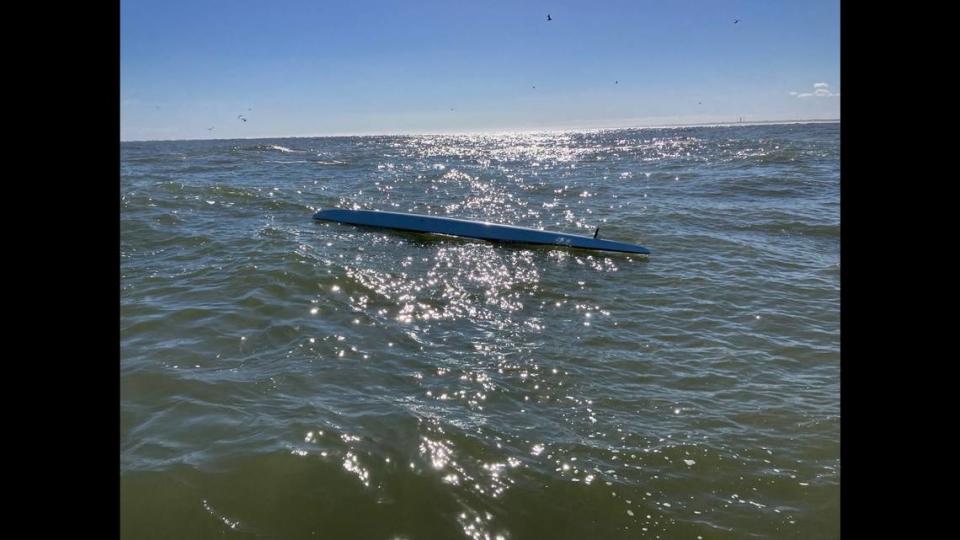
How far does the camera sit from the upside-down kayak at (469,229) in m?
10.5

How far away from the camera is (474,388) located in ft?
16.5

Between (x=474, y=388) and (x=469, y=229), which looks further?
(x=469, y=229)

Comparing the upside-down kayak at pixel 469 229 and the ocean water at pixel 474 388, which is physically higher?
the upside-down kayak at pixel 469 229

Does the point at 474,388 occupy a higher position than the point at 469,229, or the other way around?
the point at 469,229

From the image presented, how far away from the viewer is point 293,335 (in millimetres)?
6082

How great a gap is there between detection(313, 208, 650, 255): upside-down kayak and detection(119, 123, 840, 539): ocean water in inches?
10.6

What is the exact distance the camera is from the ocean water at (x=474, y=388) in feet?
11.3

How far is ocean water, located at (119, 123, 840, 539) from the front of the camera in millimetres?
3436

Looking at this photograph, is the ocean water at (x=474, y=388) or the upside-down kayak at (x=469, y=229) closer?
the ocean water at (x=474, y=388)

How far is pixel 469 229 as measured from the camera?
460 inches

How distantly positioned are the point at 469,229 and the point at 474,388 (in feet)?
22.7

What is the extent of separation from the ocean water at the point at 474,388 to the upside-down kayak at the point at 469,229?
27cm
